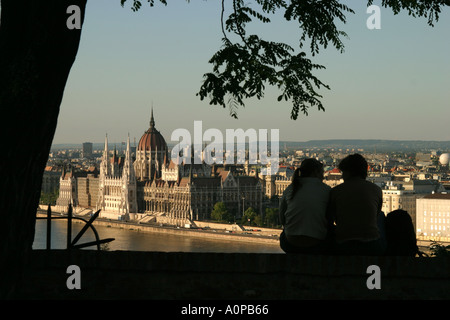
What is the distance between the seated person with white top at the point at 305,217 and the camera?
3.40 meters

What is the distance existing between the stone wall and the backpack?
0.33 feet

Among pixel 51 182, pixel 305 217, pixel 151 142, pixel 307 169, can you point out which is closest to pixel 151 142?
pixel 151 142

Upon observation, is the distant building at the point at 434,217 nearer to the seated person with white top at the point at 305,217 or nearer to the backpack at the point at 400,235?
the backpack at the point at 400,235

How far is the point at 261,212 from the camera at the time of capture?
45.3 metres

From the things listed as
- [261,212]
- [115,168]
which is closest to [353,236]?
[261,212]

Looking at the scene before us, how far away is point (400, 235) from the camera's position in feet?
11.4

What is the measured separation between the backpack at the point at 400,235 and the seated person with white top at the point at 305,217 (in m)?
0.26

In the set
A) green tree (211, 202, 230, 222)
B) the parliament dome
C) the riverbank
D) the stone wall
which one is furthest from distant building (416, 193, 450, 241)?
the parliament dome

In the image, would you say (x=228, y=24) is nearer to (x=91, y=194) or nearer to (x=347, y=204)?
(x=347, y=204)

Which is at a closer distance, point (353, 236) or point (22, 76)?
point (22, 76)

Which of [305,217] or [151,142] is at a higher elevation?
[151,142]

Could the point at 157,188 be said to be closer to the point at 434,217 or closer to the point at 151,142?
the point at 151,142

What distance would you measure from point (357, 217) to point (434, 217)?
34365 millimetres
